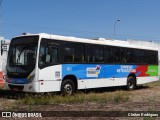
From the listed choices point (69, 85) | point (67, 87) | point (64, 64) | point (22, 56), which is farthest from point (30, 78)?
point (69, 85)

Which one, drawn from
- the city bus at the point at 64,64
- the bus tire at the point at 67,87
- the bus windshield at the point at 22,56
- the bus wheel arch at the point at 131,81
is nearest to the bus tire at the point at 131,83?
the bus wheel arch at the point at 131,81

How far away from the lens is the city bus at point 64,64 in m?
15.7

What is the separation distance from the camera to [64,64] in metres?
16.9

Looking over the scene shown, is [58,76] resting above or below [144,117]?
above

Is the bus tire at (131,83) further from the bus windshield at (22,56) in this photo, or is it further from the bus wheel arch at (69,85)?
the bus windshield at (22,56)

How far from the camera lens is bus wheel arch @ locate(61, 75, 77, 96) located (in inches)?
666

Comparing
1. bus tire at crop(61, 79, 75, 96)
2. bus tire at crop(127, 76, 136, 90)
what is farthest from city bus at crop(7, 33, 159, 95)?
bus tire at crop(127, 76, 136, 90)

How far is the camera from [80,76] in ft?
58.7

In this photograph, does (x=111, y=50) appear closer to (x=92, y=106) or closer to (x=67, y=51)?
(x=67, y=51)

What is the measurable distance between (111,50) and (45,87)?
6.15 metres

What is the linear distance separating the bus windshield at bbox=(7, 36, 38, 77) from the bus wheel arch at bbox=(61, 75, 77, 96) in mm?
2002

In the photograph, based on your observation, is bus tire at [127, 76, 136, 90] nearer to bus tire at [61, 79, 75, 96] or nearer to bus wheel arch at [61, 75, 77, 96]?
bus wheel arch at [61, 75, 77, 96]

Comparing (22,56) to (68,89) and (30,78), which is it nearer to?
(30,78)

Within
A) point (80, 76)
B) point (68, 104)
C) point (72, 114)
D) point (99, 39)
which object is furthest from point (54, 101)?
point (99, 39)
